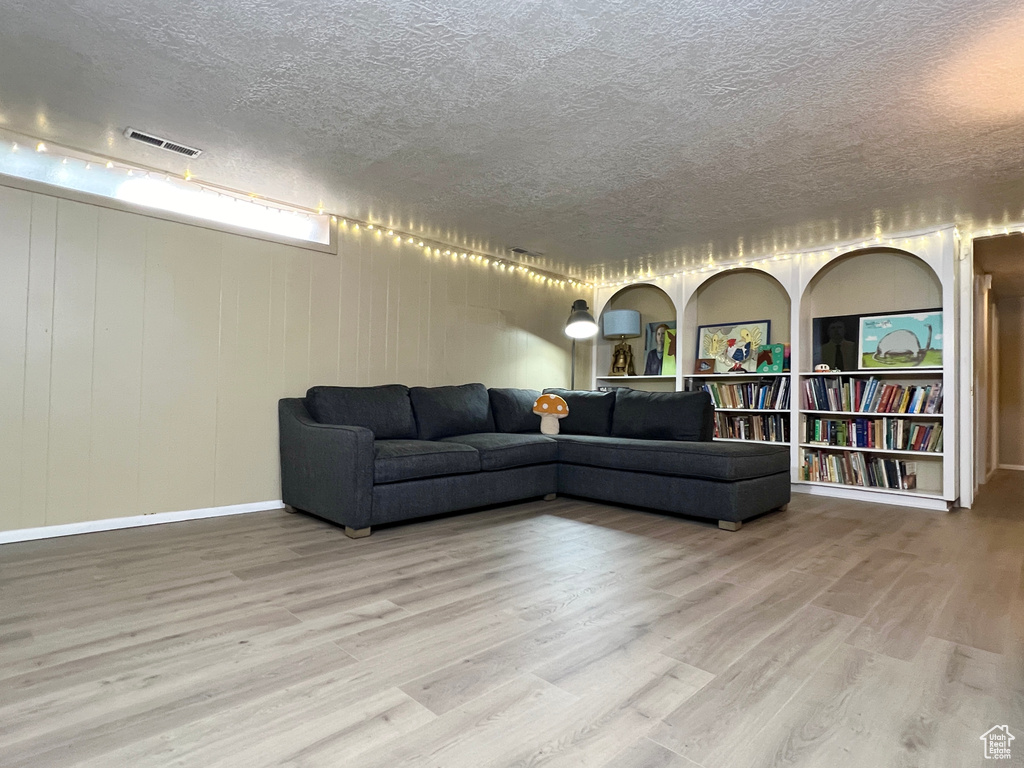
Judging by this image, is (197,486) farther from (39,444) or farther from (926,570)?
(926,570)

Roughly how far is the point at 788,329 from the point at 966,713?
4435 mm

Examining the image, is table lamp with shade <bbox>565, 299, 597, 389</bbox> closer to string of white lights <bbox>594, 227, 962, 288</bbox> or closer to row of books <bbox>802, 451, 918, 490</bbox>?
string of white lights <bbox>594, 227, 962, 288</bbox>

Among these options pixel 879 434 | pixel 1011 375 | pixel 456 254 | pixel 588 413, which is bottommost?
pixel 879 434

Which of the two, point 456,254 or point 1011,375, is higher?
point 456,254

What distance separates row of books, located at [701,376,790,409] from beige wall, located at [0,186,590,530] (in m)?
2.95

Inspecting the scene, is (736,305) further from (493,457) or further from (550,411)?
(493,457)

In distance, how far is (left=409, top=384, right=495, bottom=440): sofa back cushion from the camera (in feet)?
14.3

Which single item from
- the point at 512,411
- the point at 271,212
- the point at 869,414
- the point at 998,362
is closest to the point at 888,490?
the point at 869,414

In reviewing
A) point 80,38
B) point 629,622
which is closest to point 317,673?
point 629,622

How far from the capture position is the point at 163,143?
3.14 m

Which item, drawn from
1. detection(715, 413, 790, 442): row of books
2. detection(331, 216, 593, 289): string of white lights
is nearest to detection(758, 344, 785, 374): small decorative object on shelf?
detection(715, 413, 790, 442): row of books

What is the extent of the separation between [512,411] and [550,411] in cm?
34

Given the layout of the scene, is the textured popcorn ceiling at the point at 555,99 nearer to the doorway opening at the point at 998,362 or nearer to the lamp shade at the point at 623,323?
the doorway opening at the point at 998,362

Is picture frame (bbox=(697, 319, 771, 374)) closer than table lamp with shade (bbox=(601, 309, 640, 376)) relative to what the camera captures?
Yes
